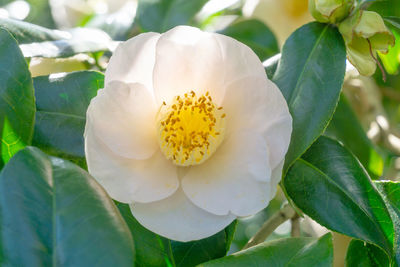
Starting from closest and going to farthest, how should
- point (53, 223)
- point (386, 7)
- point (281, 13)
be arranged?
1. point (53, 223)
2. point (386, 7)
3. point (281, 13)

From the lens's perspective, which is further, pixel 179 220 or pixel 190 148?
pixel 190 148

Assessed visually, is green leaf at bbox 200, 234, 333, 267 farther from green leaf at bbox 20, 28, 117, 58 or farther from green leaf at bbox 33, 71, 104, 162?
green leaf at bbox 20, 28, 117, 58

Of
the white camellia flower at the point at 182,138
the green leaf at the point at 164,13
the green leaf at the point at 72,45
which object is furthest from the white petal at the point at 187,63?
the green leaf at the point at 164,13

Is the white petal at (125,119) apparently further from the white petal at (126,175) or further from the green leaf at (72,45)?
the green leaf at (72,45)

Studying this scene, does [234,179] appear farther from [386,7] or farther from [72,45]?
[386,7]

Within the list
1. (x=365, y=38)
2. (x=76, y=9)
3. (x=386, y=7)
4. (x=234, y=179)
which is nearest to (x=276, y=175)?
(x=234, y=179)

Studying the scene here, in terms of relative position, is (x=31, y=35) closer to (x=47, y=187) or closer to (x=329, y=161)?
(x=47, y=187)

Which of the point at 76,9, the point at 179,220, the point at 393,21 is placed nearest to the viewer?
the point at 179,220
